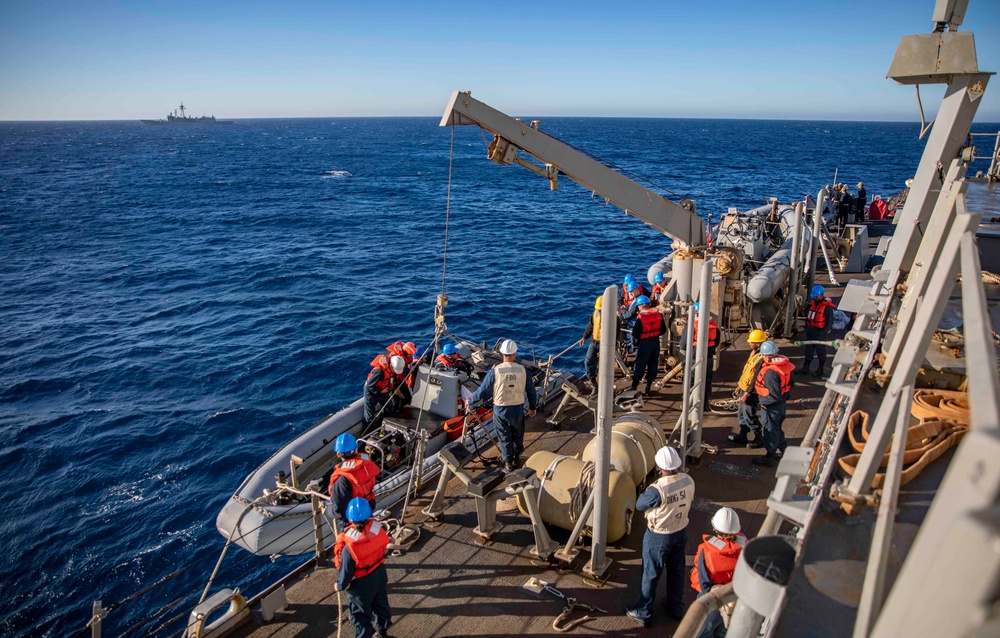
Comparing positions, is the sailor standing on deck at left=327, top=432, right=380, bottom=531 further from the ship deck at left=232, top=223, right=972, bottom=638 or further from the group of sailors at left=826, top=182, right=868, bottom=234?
the group of sailors at left=826, top=182, right=868, bottom=234

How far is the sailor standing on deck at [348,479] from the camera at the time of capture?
6.84 meters

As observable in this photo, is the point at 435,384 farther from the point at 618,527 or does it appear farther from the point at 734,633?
the point at 734,633

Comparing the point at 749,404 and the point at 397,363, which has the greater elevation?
the point at 749,404

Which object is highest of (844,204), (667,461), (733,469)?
(844,204)

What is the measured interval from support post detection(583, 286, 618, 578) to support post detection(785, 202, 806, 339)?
8327 millimetres

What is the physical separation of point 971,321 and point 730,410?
29.6 ft

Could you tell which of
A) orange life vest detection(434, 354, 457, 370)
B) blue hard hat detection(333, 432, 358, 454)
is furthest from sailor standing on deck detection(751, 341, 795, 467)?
orange life vest detection(434, 354, 457, 370)

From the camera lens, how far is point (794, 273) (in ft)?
42.4

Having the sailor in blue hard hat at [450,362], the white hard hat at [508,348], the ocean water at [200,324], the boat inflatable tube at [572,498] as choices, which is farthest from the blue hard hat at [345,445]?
the sailor in blue hard hat at [450,362]

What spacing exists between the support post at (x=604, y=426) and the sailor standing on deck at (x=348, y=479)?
251 centimetres

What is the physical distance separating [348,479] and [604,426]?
9.36 feet

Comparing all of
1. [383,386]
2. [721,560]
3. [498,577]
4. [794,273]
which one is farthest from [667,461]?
[794,273]

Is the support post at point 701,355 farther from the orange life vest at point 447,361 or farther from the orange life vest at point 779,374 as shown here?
the orange life vest at point 447,361

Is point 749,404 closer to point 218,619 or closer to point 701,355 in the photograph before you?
point 701,355
